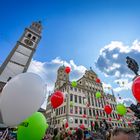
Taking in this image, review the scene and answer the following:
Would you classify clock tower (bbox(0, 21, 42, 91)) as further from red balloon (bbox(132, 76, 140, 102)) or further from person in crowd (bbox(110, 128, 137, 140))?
person in crowd (bbox(110, 128, 137, 140))

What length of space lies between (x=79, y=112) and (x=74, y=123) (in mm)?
3039

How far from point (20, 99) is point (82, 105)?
27.5 m

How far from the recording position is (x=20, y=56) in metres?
19.9

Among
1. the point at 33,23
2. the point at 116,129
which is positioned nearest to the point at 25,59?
the point at 33,23

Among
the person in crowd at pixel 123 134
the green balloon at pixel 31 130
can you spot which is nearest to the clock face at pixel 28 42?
the green balloon at pixel 31 130

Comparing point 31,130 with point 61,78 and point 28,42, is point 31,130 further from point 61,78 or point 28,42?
point 61,78

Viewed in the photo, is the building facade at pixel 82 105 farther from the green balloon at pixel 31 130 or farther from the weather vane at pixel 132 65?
the green balloon at pixel 31 130

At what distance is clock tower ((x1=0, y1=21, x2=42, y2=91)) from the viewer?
17.2 m

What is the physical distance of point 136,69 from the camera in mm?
6715

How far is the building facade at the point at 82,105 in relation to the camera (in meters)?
25.9

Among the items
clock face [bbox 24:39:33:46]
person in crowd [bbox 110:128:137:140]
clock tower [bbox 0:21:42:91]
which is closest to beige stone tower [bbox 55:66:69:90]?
clock tower [bbox 0:21:42:91]

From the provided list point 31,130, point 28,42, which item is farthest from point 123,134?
point 28,42

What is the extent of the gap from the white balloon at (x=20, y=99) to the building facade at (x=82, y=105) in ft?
72.0

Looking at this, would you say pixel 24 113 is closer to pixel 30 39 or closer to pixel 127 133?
pixel 127 133
